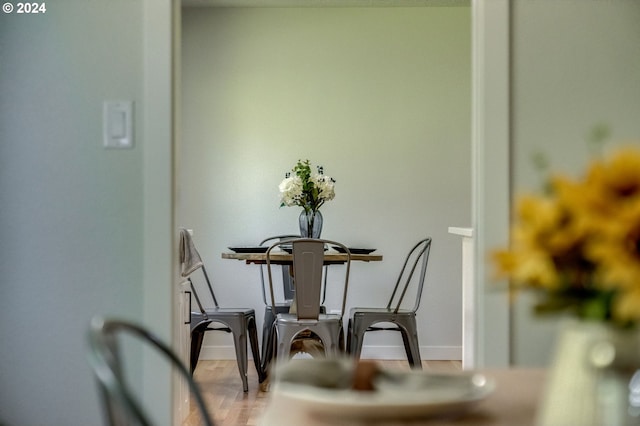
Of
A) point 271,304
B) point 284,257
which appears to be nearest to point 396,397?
point 284,257

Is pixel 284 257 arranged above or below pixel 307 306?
above

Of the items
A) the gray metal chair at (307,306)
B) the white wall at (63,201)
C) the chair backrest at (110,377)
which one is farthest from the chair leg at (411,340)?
the chair backrest at (110,377)

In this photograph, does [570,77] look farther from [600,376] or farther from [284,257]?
[284,257]

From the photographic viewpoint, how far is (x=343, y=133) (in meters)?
5.99

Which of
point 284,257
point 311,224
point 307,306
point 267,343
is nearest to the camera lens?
point 307,306

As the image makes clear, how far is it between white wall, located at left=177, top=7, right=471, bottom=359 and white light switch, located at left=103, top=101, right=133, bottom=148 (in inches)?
141

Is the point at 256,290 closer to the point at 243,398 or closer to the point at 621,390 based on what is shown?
the point at 243,398

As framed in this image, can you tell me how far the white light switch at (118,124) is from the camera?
2381mm

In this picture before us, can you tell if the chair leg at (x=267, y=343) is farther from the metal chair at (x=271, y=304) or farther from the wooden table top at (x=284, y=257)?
the wooden table top at (x=284, y=257)

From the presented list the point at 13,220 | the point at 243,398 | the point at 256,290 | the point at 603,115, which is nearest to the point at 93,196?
the point at 13,220

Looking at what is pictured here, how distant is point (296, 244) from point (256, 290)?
192 cm

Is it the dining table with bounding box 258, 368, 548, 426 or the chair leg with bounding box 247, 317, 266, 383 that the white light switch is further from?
the chair leg with bounding box 247, 317, 266, 383

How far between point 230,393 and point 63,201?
8.39ft

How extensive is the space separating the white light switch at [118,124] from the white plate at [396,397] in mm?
1442
